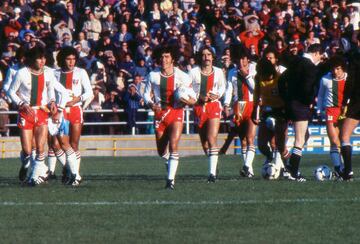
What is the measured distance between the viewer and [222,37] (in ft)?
118

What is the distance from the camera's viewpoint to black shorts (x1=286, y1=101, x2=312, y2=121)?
778 inches

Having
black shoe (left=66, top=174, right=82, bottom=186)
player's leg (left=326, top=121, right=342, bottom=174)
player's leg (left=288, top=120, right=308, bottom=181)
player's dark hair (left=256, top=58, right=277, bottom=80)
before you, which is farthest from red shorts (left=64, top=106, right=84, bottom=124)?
player's leg (left=326, top=121, right=342, bottom=174)

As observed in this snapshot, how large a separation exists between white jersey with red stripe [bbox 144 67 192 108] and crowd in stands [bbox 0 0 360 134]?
12.3 meters

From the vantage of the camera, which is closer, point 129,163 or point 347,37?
point 129,163

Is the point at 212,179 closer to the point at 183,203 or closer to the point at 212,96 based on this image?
the point at 212,96

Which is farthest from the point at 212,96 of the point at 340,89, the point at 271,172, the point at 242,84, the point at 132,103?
the point at 132,103

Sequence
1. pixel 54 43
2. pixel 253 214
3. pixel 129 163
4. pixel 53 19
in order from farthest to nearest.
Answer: pixel 53 19
pixel 54 43
pixel 129 163
pixel 253 214

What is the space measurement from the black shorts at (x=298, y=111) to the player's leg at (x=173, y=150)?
2022 mm

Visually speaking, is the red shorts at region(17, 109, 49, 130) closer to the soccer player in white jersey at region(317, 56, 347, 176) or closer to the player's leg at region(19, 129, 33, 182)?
the player's leg at region(19, 129, 33, 182)

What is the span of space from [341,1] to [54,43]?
998cm

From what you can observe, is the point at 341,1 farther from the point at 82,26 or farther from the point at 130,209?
the point at 130,209

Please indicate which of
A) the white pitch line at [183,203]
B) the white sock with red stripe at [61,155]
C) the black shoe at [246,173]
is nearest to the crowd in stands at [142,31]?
the black shoe at [246,173]

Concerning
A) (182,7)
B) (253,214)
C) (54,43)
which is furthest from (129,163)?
(253,214)

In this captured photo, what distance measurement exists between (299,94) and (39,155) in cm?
408
